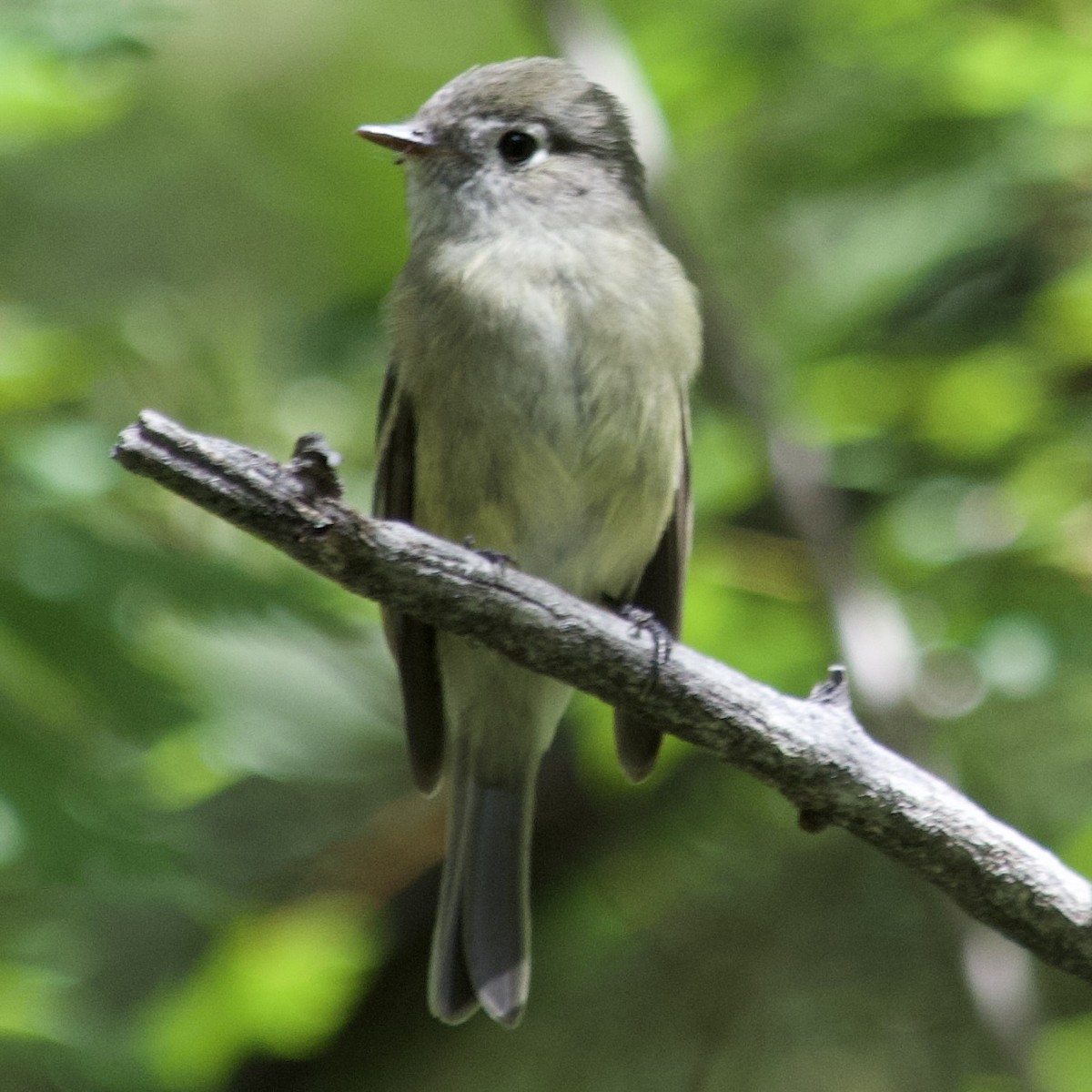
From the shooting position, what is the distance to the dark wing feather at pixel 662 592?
3.84 meters

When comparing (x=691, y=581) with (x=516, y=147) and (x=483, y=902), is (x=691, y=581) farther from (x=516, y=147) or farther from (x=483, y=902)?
(x=516, y=147)

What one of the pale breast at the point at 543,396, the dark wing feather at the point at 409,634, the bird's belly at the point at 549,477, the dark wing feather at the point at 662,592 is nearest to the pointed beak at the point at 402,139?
the pale breast at the point at 543,396

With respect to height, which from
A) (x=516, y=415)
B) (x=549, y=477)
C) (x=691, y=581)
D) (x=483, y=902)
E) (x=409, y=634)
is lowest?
(x=483, y=902)

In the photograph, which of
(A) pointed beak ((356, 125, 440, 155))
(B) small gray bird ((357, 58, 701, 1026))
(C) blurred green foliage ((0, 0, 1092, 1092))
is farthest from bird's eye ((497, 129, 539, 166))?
(C) blurred green foliage ((0, 0, 1092, 1092))

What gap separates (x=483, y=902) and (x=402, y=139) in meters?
1.90

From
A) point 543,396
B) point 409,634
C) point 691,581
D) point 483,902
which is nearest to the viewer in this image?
point 543,396

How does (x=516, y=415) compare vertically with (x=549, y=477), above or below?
above

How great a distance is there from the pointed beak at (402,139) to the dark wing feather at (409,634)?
0.54 meters

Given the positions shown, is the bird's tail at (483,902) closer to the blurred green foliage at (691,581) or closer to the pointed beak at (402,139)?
the blurred green foliage at (691,581)

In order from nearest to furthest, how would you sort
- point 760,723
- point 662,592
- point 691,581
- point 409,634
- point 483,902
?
1. point 760,723
2. point 691,581
3. point 483,902
4. point 409,634
5. point 662,592

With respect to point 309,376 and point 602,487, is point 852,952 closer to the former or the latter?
point 602,487

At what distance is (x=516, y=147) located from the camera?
404cm

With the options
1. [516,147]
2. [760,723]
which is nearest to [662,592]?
[516,147]

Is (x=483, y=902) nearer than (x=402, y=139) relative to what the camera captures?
No
